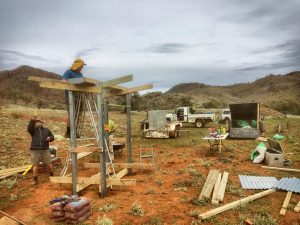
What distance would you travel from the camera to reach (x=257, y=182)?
944cm

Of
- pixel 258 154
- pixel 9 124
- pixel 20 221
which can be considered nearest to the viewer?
pixel 20 221

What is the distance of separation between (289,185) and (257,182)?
0.98 meters

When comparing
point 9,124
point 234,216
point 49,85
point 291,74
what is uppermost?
point 291,74

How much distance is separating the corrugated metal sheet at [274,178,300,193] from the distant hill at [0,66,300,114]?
50.8 m

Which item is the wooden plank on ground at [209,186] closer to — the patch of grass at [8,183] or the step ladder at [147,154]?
the step ladder at [147,154]

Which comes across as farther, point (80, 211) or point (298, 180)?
point (298, 180)

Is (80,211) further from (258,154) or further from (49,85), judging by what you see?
(258,154)

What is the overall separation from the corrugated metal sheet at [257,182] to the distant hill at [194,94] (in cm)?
5041

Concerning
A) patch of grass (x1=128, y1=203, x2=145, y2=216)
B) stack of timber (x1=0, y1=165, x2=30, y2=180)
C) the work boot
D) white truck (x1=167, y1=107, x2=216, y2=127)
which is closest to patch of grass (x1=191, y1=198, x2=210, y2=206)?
patch of grass (x1=128, y1=203, x2=145, y2=216)

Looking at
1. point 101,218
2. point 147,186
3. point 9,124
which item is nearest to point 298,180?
point 147,186

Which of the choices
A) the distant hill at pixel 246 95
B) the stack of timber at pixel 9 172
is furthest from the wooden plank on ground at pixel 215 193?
the distant hill at pixel 246 95

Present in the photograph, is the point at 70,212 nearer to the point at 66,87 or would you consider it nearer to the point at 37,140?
the point at 66,87

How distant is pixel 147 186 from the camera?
9.34 meters

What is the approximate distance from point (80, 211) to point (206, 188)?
3.89 m
